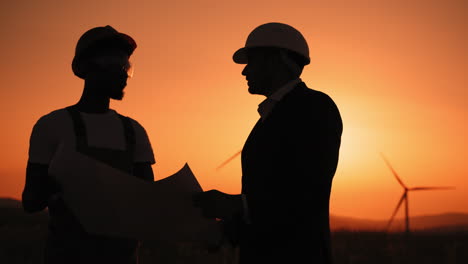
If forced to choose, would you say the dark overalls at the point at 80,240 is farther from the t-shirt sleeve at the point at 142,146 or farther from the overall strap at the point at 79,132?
the t-shirt sleeve at the point at 142,146

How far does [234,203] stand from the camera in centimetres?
466

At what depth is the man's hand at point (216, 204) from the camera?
461cm

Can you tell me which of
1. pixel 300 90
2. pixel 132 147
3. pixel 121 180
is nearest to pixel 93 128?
pixel 132 147

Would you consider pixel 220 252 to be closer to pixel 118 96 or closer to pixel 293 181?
pixel 118 96

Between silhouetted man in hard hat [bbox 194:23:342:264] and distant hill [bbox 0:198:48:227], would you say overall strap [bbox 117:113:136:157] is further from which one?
distant hill [bbox 0:198:48:227]

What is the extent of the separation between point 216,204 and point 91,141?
1435 mm

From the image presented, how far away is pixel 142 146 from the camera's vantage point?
5.68 meters

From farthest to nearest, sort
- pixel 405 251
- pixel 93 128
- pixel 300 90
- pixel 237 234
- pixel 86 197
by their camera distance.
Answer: pixel 405 251 → pixel 93 128 → pixel 300 90 → pixel 237 234 → pixel 86 197

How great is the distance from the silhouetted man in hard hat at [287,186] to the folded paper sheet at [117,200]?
0.97 ft

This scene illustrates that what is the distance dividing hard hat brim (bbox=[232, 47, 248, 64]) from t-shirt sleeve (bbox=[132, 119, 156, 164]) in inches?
46.3

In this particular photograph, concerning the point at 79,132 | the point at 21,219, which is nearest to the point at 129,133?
the point at 79,132

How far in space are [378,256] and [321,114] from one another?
18.1 meters

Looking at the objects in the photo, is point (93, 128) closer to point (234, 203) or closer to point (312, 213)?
point (234, 203)

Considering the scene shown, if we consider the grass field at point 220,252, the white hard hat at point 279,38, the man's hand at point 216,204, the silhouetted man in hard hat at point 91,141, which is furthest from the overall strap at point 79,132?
the grass field at point 220,252
